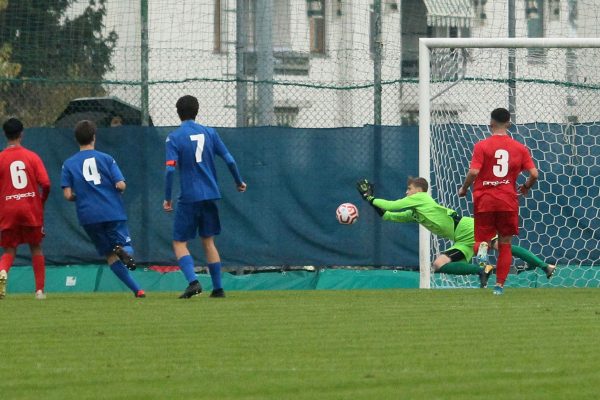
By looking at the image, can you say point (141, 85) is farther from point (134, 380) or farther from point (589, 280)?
point (134, 380)

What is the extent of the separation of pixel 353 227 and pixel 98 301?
466 centimetres

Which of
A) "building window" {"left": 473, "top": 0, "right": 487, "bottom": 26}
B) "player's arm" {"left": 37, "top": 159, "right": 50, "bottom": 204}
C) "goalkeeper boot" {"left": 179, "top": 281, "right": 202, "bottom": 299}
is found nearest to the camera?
"goalkeeper boot" {"left": 179, "top": 281, "right": 202, "bottom": 299}

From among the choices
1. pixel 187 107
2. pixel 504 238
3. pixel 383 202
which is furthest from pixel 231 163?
pixel 383 202

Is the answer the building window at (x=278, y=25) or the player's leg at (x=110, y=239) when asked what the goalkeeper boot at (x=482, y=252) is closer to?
the player's leg at (x=110, y=239)

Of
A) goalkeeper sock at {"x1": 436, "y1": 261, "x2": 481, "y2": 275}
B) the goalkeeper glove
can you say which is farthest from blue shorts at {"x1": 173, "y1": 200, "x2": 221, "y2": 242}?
goalkeeper sock at {"x1": 436, "y1": 261, "x2": 481, "y2": 275}

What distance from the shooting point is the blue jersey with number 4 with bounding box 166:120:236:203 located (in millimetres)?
13164

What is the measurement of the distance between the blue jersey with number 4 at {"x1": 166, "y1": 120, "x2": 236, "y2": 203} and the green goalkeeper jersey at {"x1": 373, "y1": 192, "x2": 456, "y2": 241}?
3.00m

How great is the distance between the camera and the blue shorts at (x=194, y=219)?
43.4 ft

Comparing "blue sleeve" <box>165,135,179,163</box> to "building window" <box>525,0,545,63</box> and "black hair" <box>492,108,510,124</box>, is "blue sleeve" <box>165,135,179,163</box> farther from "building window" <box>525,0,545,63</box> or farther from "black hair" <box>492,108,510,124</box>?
"building window" <box>525,0,545,63</box>

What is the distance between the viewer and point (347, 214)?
15.7 m

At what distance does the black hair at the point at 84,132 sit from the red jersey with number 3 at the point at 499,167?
12.0ft

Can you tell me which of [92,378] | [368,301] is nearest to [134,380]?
[92,378]

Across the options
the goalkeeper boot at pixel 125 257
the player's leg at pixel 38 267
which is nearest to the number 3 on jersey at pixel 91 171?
the goalkeeper boot at pixel 125 257

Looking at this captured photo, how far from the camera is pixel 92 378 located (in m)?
6.77
